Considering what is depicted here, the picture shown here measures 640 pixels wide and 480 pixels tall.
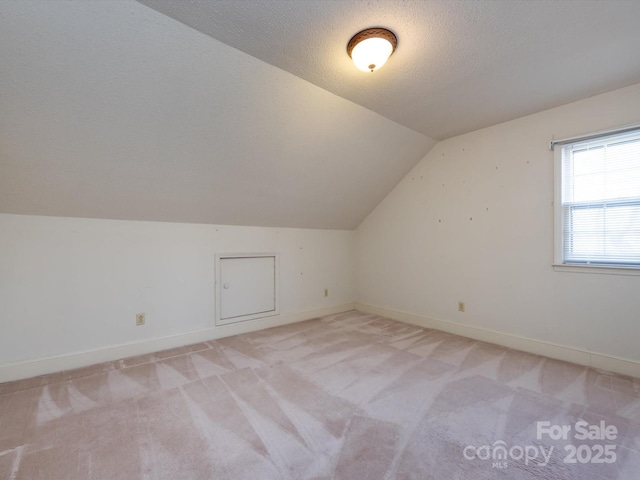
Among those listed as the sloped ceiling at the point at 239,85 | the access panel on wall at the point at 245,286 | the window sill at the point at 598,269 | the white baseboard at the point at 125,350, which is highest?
the sloped ceiling at the point at 239,85

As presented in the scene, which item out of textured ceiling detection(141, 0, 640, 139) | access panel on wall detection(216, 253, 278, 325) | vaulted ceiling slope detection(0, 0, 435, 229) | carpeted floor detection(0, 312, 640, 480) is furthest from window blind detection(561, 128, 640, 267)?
access panel on wall detection(216, 253, 278, 325)

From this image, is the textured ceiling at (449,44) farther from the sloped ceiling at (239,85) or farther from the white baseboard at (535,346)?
the white baseboard at (535,346)

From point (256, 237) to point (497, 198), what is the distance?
277 cm

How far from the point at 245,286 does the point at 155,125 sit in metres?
2.00

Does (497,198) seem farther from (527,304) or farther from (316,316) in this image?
(316,316)

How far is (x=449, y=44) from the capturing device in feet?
6.05

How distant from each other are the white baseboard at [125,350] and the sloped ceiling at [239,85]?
3.97 ft

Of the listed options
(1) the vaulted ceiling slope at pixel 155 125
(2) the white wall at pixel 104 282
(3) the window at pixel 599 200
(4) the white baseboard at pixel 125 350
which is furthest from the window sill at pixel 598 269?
(2) the white wall at pixel 104 282

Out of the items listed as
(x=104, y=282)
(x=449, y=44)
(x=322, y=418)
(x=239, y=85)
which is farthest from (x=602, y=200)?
(x=104, y=282)

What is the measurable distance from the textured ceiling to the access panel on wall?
2.12 meters

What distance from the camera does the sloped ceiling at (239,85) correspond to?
5.15 ft

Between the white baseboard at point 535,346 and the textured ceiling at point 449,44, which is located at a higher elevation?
the textured ceiling at point 449,44

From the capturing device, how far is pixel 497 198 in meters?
3.08

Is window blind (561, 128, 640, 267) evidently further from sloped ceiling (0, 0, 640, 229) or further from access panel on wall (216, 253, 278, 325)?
access panel on wall (216, 253, 278, 325)
